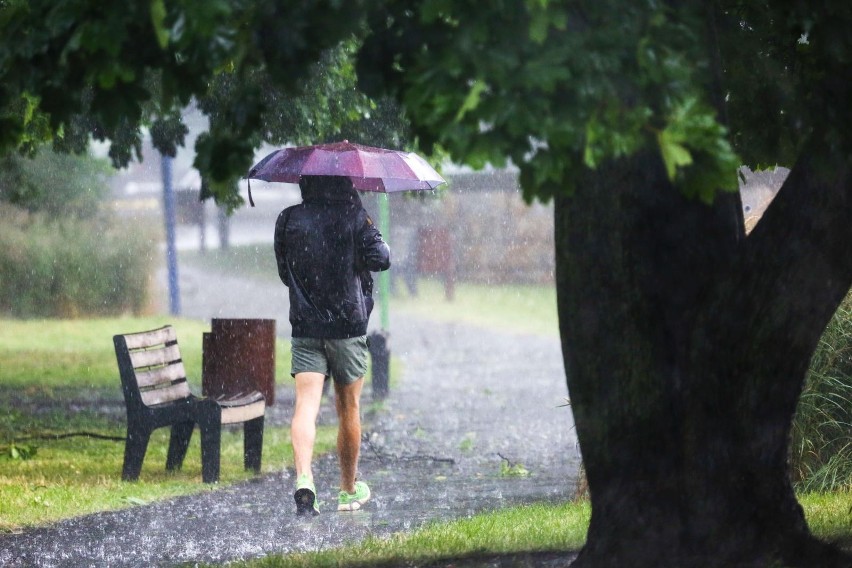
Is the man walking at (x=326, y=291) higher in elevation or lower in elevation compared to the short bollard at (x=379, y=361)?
higher

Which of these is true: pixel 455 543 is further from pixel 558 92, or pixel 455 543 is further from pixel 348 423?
pixel 558 92

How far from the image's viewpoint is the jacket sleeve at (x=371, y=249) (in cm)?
716

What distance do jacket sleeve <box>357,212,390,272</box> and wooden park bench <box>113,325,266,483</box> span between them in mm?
2127

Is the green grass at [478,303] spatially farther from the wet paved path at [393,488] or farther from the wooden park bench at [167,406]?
the wooden park bench at [167,406]

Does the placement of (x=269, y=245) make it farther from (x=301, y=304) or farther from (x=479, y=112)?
(x=479, y=112)

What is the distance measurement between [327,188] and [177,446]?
3.07 meters

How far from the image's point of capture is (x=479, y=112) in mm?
3441

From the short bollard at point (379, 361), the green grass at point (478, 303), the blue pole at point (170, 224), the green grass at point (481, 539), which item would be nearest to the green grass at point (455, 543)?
the green grass at point (481, 539)

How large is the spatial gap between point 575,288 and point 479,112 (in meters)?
1.71

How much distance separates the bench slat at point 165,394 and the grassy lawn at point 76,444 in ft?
1.84

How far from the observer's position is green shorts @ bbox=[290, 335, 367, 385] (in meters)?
7.27

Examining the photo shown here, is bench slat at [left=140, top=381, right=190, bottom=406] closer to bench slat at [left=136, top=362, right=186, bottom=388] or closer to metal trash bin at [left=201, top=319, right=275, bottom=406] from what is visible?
bench slat at [left=136, top=362, right=186, bottom=388]

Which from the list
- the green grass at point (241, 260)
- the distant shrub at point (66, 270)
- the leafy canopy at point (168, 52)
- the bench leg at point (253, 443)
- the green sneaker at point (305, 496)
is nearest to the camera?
the leafy canopy at point (168, 52)

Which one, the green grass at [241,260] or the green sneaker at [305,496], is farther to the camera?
the green grass at [241,260]
